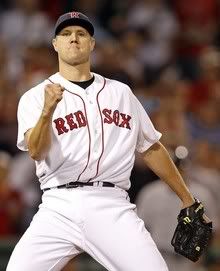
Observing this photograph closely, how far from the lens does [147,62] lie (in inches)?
449

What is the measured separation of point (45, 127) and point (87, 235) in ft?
2.13

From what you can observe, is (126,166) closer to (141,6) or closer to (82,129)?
(82,129)

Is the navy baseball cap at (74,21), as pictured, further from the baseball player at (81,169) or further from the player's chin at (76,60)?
the player's chin at (76,60)

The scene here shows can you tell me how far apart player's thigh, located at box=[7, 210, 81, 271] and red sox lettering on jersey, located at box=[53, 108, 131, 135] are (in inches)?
19.3

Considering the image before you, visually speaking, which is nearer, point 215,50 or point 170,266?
point 170,266

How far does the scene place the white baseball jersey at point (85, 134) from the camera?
5.23 m

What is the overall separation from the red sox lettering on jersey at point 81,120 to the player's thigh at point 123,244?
491 millimetres

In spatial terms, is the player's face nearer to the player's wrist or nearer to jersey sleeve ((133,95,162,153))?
jersey sleeve ((133,95,162,153))

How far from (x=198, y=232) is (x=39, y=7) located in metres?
6.73

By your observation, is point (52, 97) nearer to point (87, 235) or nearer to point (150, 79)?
point (87, 235)

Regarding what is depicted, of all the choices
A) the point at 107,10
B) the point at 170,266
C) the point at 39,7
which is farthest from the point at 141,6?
the point at 170,266

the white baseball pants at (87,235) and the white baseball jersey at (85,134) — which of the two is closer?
the white baseball pants at (87,235)

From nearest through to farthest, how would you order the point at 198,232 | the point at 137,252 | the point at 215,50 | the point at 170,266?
the point at 137,252 → the point at 198,232 → the point at 170,266 → the point at 215,50

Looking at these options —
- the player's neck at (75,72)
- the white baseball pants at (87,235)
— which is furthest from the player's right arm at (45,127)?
the player's neck at (75,72)
